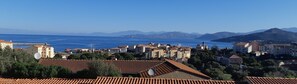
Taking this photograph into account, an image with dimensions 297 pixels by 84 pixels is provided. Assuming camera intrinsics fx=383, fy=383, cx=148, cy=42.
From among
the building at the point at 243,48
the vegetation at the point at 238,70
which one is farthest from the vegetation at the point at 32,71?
the building at the point at 243,48

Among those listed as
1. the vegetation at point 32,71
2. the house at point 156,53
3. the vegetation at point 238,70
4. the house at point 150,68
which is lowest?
the house at point 156,53

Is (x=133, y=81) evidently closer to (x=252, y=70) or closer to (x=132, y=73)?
(x=132, y=73)

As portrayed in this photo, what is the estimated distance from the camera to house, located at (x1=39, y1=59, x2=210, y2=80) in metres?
16.3

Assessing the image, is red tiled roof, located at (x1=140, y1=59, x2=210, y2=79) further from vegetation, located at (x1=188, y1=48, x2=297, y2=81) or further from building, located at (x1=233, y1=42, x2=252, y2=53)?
building, located at (x1=233, y1=42, x2=252, y2=53)

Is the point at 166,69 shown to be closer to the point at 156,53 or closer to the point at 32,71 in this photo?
the point at 32,71

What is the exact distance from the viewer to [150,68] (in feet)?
59.0

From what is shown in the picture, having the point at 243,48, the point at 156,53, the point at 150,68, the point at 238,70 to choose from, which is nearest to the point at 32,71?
the point at 150,68

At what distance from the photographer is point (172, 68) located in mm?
17156

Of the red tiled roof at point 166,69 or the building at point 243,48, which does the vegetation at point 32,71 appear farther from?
the building at point 243,48

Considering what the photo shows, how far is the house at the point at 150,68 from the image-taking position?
53.4ft

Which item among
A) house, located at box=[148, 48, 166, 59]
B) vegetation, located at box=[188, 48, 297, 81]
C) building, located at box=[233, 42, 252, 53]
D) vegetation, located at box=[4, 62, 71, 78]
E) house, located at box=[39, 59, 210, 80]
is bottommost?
building, located at box=[233, 42, 252, 53]

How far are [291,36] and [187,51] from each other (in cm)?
12142

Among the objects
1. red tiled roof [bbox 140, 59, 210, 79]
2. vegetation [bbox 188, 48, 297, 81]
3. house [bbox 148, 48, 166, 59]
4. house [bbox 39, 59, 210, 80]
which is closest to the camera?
house [bbox 39, 59, 210, 80]

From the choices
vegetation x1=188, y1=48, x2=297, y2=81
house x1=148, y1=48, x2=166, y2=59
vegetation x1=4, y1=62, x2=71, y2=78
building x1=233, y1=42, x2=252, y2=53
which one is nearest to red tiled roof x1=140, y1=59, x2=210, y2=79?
vegetation x1=4, y1=62, x2=71, y2=78
